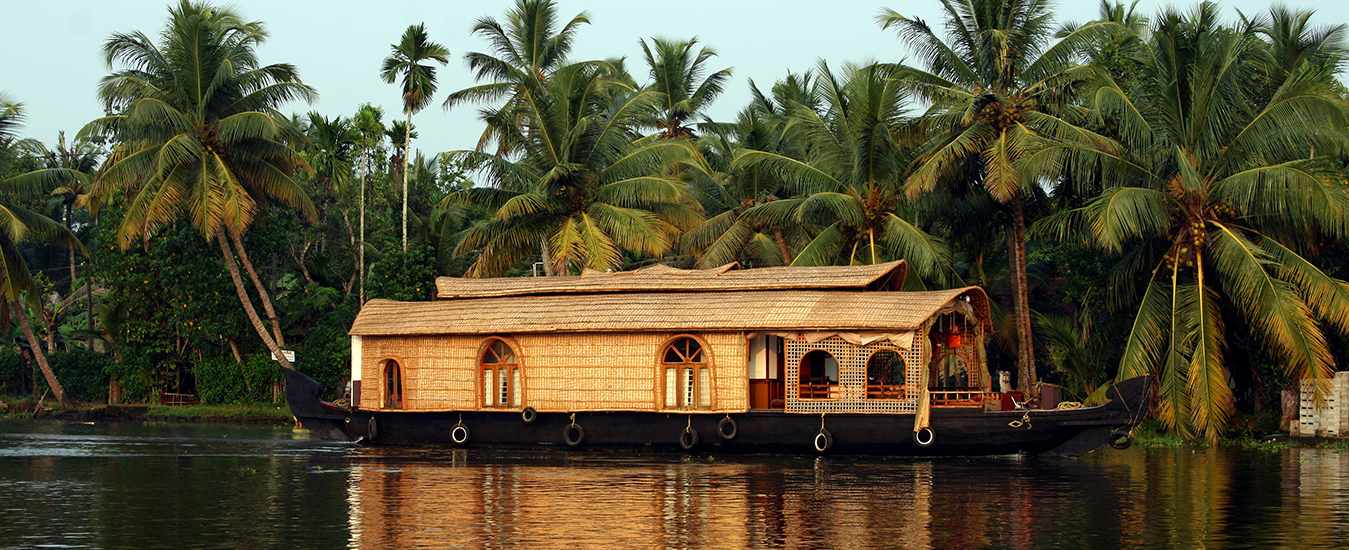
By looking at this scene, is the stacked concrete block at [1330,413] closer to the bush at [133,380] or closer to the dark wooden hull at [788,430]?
the dark wooden hull at [788,430]

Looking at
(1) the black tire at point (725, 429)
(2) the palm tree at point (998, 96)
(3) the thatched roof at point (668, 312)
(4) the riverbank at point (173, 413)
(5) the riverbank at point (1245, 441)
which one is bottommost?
(5) the riverbank at point (1245, 441)

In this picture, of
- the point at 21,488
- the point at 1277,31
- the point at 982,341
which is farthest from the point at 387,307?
the point at 1277,31

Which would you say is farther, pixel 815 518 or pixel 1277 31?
pixel 1277 31

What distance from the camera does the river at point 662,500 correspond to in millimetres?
9109

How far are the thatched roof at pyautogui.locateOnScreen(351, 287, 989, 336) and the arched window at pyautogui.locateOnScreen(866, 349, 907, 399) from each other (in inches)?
23.9

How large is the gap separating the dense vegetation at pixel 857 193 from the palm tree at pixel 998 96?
1.8 inches

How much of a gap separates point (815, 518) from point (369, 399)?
955cm

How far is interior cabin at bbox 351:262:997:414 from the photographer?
15.5 m

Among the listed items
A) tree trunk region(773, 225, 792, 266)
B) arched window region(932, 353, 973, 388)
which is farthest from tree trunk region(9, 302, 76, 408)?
arched window region(932, 353, 973, 388)

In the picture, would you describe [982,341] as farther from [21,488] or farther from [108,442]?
[108,442]

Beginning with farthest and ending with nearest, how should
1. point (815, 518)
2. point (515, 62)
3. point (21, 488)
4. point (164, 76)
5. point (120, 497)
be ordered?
point (515, 62), point (164, 76), point (21, 488), point (120, 497), point (815, 518)

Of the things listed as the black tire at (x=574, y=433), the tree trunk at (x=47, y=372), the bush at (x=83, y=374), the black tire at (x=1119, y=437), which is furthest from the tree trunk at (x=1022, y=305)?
the bush at (x=83, y=374)

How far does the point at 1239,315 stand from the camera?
18984mm

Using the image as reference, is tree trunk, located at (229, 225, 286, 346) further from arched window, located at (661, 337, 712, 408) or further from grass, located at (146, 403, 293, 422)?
arched window, located at (661, 337, 712, 408)
